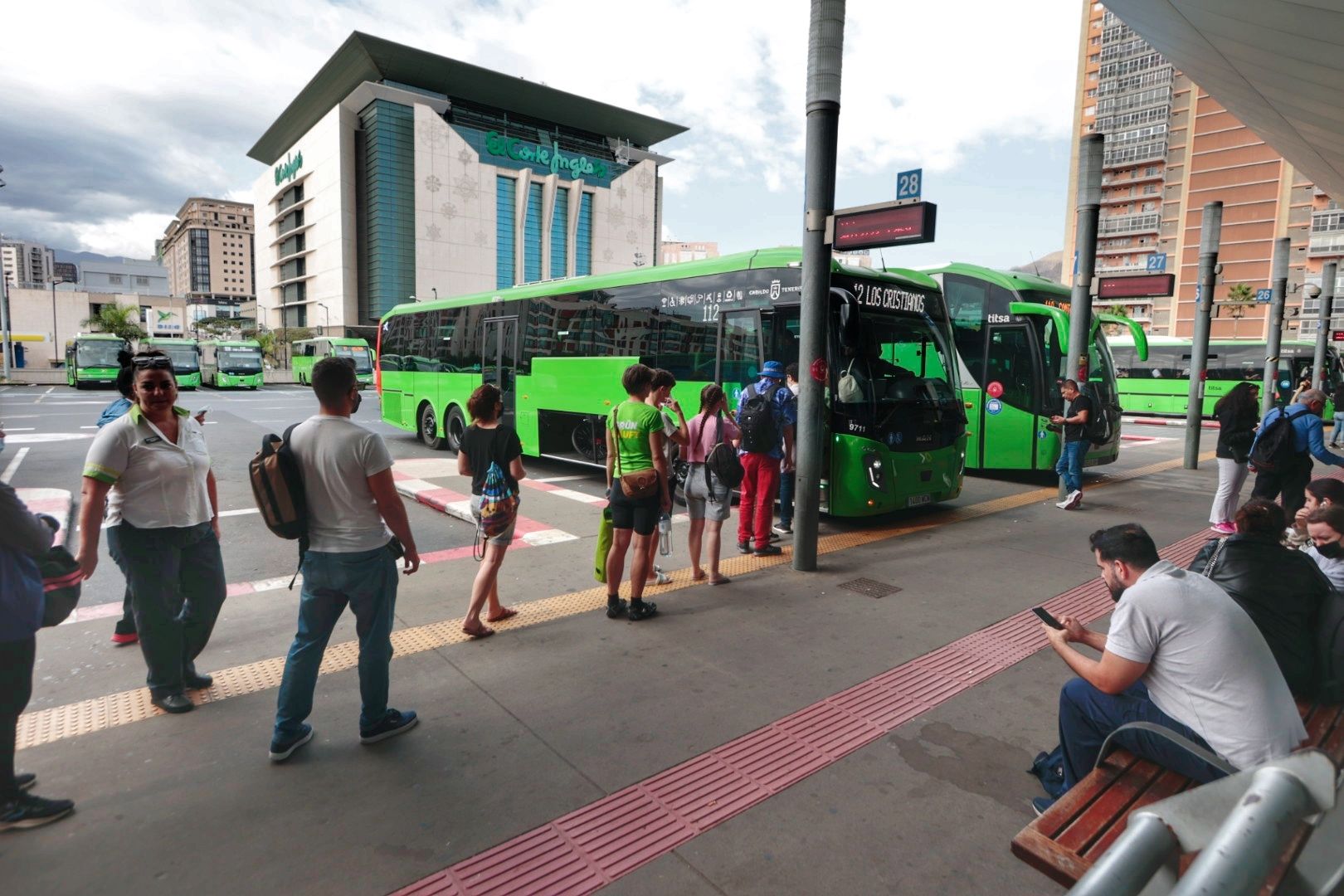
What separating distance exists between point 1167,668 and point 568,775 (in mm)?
2375

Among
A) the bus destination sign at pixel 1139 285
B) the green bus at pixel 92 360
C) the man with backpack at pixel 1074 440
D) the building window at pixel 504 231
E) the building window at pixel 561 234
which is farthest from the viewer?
the building window at pixel 561 234

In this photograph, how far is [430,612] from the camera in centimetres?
532

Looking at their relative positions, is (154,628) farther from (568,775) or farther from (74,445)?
(74,445)

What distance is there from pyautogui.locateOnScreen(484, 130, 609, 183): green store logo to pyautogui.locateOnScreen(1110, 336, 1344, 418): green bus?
192 ft

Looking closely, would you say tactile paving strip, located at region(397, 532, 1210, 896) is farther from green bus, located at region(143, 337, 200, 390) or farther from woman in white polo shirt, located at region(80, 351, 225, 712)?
green bus, located at region(143, 337, 200, 390)

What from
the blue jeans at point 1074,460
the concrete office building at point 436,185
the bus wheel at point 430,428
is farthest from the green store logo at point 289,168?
the blue jeans at point 1074,460

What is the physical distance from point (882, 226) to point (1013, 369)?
21.8ft

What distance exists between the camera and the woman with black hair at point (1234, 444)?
26.4 feet

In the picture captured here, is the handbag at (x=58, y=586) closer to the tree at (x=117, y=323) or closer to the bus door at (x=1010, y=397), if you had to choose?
the bus door at (x=1010, y=397)

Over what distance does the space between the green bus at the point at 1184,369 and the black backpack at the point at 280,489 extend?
2932 centimetres

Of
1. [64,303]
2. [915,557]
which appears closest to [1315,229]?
[915,557]

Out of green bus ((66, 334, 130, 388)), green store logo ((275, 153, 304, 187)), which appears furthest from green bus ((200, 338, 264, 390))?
green store logo ((275, 153, 304, 187))

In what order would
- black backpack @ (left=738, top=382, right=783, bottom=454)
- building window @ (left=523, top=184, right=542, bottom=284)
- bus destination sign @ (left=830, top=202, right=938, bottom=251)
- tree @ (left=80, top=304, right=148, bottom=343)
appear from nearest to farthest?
1. bus destination sign @ (left=830, top=202, right=938, bottom=251)
2. black backpack @ (left=738, top=382, right=783, bottom=454)
3. tree @ (left=80, top=304, right=148, bottom=343)
4. building window @ (left=523, top=184, right=542, bottom=284)

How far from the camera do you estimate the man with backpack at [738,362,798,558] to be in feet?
22.3
